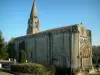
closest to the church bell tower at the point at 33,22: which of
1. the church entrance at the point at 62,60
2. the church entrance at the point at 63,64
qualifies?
the church entrance at the point at 62,60

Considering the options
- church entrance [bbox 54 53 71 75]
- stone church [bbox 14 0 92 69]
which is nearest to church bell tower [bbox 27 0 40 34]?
stone church [bbox 14 0 92 69]

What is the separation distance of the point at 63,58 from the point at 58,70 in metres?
2.82

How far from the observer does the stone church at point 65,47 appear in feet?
112

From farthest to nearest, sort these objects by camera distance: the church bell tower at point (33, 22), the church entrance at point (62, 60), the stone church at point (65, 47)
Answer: the church bell tower at point (33, 22)
the church entrance at point (62, 60)
the stone church at point (65, 47)

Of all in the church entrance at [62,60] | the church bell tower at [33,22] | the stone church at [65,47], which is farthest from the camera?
the church bell tower at [33,22]

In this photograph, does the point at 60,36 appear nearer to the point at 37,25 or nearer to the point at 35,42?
the point at 35,42

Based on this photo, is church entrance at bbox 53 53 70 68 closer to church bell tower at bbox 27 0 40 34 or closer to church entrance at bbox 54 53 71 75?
church entrance at bbox 54 53 71 75

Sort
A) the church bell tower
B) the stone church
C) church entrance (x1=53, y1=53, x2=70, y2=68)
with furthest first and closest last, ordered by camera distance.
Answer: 1. the church bell tower
2. church entrance (x1=53, y1=53, x2=70, y2=68)
3. the stone church

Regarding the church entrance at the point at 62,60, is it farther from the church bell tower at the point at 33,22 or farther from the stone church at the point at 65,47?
the church bell tower at the point at 33,22

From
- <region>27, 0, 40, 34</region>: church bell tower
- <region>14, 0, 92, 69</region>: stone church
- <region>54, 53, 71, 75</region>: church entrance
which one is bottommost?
<region>54, 53, 71, 75</region>: church entrance

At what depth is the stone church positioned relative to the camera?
34062mm

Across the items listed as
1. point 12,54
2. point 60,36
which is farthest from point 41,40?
point 12,54

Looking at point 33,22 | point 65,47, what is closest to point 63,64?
point 65,47

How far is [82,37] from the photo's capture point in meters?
36.3
